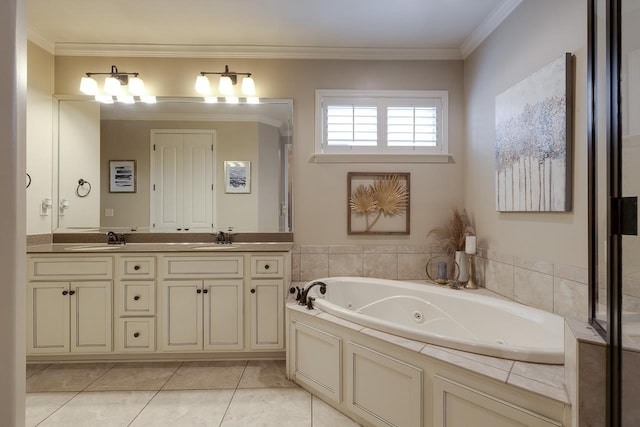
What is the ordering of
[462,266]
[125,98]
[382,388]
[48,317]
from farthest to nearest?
[125,98] < [462,266] < [48,317] < [382,388]

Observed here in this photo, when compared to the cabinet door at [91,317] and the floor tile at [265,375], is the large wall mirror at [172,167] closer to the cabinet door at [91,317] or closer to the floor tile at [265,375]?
the cabinet door at [91,317]

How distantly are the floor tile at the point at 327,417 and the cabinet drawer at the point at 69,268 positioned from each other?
1.84 metres

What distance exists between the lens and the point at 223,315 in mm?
2541

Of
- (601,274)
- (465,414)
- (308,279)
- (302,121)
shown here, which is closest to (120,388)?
(308,279)

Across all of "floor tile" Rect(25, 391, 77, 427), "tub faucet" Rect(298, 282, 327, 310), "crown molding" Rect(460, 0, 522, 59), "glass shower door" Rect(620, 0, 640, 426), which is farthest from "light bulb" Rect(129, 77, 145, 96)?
"glass shower door" Rect(620, 0, 640, 426)

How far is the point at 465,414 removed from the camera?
1.37 meters

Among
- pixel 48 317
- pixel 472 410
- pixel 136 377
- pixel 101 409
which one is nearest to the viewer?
pixel 472 410

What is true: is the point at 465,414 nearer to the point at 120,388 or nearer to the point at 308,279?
the point at 308,279

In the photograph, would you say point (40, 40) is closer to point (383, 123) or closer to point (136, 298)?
point (136, 298)

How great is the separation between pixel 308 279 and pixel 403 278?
87cm

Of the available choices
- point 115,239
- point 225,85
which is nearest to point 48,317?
point 115,239

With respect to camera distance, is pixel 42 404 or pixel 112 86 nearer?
pixel 42 404

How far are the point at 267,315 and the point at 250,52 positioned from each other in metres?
2.30

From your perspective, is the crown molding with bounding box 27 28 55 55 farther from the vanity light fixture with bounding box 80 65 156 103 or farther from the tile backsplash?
the tile backsplash
